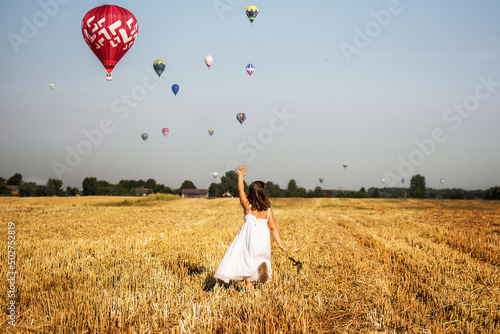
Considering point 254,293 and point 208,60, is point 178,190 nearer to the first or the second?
point 208,60

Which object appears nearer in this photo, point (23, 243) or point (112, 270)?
point (112, 270)

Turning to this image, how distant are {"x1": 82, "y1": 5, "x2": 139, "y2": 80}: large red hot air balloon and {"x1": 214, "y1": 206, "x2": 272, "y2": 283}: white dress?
15.5 metres

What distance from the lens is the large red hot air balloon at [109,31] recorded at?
1770cm

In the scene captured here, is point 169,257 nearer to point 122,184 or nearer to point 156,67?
point 156,67

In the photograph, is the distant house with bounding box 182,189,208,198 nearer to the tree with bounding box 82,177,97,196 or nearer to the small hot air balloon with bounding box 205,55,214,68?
the tree with bounding box 82,177,97,196

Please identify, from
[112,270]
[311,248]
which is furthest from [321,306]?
[311,248]

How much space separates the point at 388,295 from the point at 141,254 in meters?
5.56

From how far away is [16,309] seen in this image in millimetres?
4879

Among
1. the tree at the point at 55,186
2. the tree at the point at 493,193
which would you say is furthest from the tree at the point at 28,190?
the tree at the point at 493,193

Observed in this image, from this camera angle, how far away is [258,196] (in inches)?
226

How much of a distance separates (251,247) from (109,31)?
52.1 ft

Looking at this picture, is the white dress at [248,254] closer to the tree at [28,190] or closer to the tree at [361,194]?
the tree at [28,190]

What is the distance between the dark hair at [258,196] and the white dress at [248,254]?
200 mm

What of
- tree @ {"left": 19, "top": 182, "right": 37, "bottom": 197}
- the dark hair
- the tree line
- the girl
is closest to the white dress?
the girl
